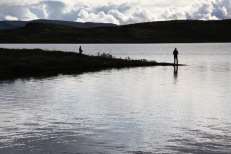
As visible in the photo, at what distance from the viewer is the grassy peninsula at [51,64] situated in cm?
6122

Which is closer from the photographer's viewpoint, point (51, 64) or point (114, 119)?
point (114, 119)

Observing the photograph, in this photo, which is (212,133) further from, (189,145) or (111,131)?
(111,131)

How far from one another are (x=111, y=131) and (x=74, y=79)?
99.8 feet

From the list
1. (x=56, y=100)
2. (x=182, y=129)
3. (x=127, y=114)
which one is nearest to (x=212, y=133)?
(x=182, y=129)

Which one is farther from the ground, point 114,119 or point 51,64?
point 51,64

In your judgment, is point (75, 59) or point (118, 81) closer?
point (118, 81)

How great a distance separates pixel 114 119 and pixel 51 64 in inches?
1694

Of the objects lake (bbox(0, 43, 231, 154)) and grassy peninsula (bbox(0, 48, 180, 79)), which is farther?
grassy peninsula (bbox(0, 48, 180, 79))

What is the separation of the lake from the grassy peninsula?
51.6 ft

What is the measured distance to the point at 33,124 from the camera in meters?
25.7

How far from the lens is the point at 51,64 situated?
2726 inches

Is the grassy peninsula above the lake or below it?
above

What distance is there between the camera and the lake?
68.1 ft

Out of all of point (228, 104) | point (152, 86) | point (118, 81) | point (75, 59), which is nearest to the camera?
point (228, 104)
